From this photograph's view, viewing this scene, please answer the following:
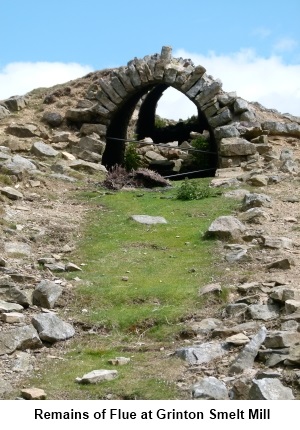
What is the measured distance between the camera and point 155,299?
314 inches

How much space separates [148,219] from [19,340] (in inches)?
211

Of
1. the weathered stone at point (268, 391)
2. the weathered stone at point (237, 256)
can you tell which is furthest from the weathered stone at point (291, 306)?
the weathered stone at point (237, 256)

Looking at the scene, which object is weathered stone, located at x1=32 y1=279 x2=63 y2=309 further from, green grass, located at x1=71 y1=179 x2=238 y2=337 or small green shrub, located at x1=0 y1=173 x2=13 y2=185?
small green shrub, located at x1=0 y1=173 x2=13 y2=185

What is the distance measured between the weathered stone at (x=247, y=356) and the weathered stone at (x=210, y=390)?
308mm

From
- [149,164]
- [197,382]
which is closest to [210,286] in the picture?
[197,382]

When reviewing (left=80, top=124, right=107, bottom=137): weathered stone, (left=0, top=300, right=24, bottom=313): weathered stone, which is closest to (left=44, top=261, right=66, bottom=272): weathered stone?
(left=0, top=300, right=24, bottom=313): weathered stone

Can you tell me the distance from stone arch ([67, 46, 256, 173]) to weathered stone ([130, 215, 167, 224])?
4961mm

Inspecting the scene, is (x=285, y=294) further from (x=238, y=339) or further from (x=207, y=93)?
(x=207, y=93)

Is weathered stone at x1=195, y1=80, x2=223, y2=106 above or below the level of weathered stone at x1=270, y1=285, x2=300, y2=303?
above

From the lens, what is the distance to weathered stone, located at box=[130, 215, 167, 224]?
11664 millimetres

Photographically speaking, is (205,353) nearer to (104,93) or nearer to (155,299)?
(155,299)

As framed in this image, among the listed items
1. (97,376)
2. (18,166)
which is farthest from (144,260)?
(18,166)

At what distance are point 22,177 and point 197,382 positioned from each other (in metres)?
8.66

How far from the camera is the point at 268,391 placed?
16.8 feet
